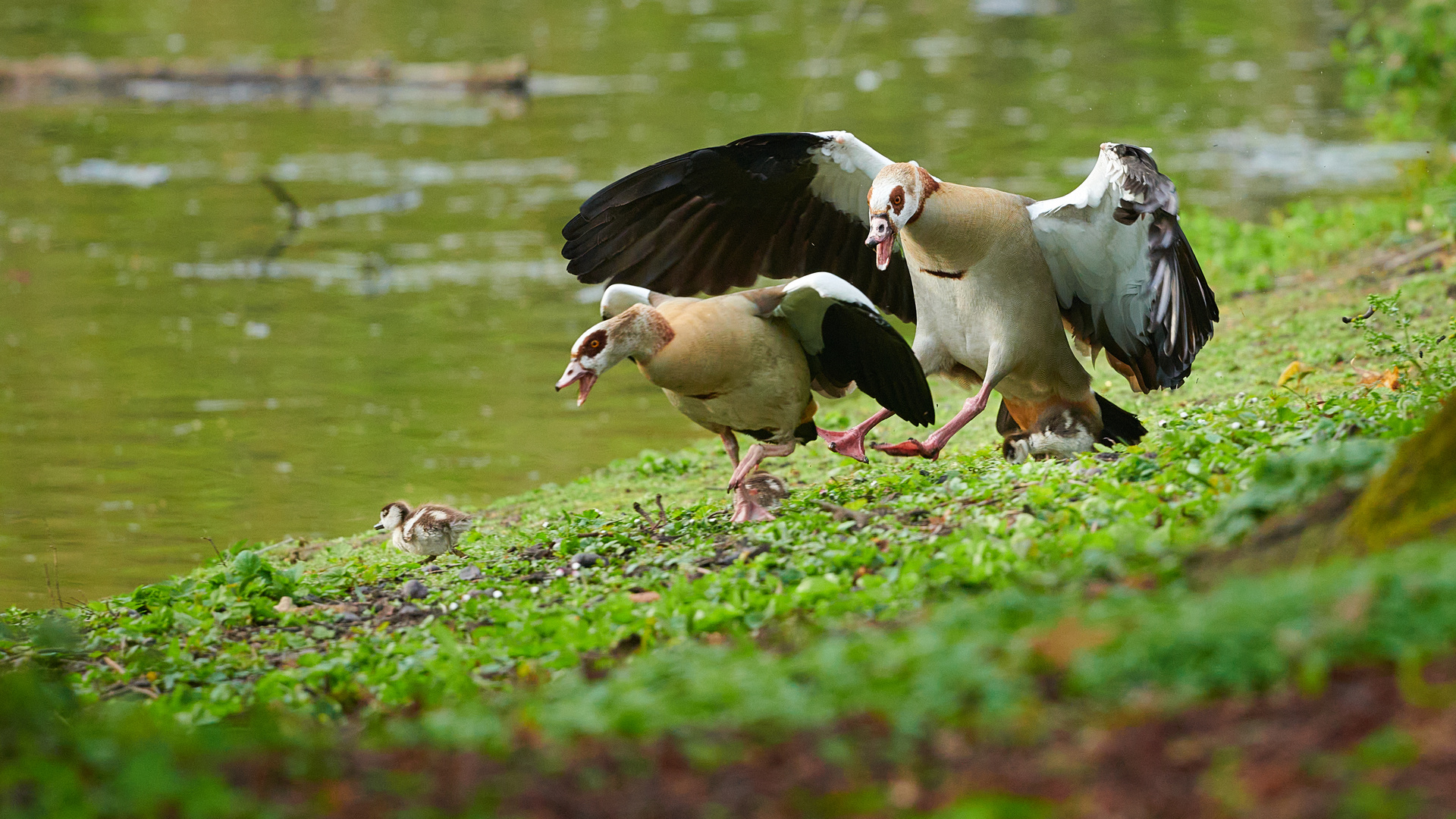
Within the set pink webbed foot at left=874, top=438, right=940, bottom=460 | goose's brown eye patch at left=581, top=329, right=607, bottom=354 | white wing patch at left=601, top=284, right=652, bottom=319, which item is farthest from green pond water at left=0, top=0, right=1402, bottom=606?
pink webbed foot at left=874, top=438, right=940, bottom=460

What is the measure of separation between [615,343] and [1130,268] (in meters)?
2.52

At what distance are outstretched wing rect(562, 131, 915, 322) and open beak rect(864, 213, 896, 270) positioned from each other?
0.80 metres

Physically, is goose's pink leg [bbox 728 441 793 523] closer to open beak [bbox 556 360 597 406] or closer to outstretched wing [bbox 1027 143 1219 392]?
open beak [bbox 556 360 597 406]

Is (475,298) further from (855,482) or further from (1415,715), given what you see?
(1415,715)

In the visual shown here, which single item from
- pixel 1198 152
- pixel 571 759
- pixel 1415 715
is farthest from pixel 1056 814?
pixel 1198 152

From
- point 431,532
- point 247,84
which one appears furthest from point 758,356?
point 247,84

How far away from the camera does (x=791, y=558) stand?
557cm

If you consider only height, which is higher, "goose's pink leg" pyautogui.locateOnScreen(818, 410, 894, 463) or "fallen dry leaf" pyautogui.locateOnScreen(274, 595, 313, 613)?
"goose's pink leg" pyautogui.locateOnScreen(818, 410, 894, 463)

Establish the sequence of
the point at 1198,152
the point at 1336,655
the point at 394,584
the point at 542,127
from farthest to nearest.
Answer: the point at 542,127 < the point at 1198,152 < the point at 394,584 < the point at 1336,655

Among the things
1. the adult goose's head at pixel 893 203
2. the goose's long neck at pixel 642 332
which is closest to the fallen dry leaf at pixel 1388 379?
the adult goose's head at pixel 893 203

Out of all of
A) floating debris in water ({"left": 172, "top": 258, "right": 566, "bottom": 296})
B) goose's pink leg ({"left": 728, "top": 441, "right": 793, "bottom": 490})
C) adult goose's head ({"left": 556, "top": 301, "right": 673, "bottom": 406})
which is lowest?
goose's pink leg ({"left": 728, "top": 441, "right": 793, "bottom": 490})

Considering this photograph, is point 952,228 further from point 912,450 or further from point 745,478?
point 745,478

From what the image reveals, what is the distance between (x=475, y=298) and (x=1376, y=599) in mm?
12462

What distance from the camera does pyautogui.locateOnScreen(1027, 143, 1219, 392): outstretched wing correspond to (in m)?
6.51
